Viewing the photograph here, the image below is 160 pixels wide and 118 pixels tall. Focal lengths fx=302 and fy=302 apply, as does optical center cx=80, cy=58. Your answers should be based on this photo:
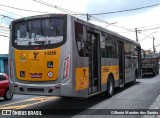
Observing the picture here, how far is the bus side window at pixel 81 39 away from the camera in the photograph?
10312mm

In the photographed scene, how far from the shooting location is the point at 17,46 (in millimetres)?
10672

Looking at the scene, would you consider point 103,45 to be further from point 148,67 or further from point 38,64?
point 148,67

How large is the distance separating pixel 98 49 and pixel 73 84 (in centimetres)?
305

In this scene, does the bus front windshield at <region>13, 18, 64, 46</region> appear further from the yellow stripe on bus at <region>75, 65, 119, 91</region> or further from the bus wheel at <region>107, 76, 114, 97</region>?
the bus wheel at <region>107, 76, 114, 97</region>

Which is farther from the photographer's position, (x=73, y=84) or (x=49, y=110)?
(x=49, y=110)

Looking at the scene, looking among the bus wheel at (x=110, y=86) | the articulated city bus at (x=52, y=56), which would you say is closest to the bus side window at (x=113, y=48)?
the bus wheel at (x=110, y=86)

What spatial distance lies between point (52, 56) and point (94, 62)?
2677 millimetres

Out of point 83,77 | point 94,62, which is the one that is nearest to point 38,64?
point 83,77

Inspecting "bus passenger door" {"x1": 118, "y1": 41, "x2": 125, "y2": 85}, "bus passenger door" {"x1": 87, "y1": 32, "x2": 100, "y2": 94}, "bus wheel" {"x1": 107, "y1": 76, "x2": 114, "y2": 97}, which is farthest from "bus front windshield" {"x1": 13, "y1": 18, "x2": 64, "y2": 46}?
"bus passenger door" {"x1": 118, "y1": 41, "x2": 125, "y2": 85}

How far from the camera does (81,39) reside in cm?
1062

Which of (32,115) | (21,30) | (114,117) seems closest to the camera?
(114,117)

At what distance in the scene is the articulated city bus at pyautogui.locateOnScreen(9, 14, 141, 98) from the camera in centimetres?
976

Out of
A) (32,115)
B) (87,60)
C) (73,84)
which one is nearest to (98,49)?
(87,60)

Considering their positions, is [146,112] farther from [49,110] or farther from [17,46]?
[17,46]
